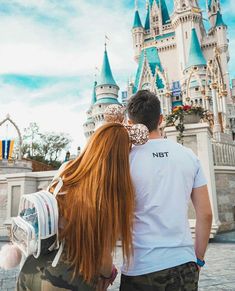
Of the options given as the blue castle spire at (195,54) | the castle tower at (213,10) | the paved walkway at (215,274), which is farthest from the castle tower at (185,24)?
the paved walkway at (215,274)

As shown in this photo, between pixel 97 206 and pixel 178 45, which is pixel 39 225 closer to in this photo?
pixel 97 206

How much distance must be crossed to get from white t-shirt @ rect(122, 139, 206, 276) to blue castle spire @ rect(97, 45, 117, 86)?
42.2 m

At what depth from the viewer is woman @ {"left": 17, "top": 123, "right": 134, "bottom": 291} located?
117 cm

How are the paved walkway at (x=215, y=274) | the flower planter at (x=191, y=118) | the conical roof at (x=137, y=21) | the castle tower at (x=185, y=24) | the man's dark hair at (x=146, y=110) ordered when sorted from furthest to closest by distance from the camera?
the conical roof at (x=137, y=21) → the castle tower at (x=185, y=24) → the flower planter at (x=191, y=118) → the paved walkway at (x=215, y=274) → the man's dark hair at (x=146, y=110)

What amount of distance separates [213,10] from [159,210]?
53.5 metres

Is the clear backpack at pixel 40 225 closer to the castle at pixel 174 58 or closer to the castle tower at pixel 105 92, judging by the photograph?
the castle at pixel 174 58

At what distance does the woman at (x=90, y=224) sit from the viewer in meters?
1.17

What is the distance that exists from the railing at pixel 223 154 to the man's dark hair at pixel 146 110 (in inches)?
234

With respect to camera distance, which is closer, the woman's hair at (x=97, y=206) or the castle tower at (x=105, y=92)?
the woman's hair at (x=97, y=206)

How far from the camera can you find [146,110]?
156 cm

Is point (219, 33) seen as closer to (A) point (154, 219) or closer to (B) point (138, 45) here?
(B) point (138, 45)

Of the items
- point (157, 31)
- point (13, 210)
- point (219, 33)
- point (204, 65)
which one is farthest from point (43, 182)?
point (157, 31)

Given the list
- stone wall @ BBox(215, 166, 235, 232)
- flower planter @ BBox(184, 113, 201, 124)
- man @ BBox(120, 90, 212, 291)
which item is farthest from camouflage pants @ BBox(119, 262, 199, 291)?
stone wall @ BBox(215, 166, 235, 232)

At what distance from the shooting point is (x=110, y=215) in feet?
3.92
